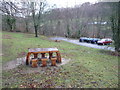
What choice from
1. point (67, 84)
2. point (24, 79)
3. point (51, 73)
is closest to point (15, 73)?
point (24, 79)

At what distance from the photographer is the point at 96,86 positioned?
329 centimetres

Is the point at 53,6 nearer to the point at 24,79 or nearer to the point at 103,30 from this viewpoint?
the point at 103,30

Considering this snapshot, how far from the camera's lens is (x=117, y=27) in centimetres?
831

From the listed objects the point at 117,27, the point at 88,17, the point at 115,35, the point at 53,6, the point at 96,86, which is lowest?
the point at 96,86

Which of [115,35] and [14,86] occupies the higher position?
[115,35]

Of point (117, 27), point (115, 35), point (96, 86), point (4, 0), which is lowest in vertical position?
point (96, 86)

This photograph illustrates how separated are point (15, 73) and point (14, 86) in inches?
44.2

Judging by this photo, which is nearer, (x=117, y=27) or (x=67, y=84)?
(x=67, y=84)

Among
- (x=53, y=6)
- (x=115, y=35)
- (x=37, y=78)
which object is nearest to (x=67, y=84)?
(x=37, y=78)

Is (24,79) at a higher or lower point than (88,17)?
lower

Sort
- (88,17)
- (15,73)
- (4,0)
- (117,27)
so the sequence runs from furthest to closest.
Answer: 1. (88,17)
2. (117,27)
3. (15,73)
4. (4,0)

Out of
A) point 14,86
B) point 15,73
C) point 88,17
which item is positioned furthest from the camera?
point 88,17

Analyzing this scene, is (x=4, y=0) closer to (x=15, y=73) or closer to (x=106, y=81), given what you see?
(x=15, y=73)

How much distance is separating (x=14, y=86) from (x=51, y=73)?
149 centimetres
